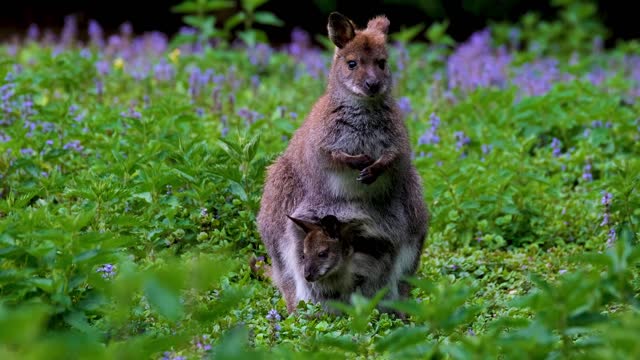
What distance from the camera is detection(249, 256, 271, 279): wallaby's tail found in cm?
617

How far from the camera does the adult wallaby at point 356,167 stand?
564 centimetres

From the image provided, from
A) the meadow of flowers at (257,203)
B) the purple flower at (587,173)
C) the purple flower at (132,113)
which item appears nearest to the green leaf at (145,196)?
the meadow of flowers at (257,203)

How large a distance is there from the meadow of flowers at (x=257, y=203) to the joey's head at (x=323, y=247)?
0.22m

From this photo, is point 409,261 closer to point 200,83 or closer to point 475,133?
point 475,133

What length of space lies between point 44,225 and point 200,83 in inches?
189

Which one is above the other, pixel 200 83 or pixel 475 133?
pixel 200 83

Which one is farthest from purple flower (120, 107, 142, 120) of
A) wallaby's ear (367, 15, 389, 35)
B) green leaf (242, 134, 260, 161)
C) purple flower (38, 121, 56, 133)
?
wallaby's ear (367, 15, 389, 35)

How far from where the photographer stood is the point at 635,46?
1211cm

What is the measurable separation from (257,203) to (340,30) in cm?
115

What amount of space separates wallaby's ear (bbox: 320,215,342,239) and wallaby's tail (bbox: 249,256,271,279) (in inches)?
29.1

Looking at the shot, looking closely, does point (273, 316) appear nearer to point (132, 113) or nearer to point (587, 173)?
point (132, 113)

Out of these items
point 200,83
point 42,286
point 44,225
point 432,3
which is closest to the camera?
point 42,286

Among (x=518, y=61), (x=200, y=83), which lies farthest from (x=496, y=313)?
(x=518, y=61)

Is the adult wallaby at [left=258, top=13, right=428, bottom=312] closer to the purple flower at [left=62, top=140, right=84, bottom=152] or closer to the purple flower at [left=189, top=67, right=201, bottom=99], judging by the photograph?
the purple flower at [left=62, top=140, right=84, bottom=152]
